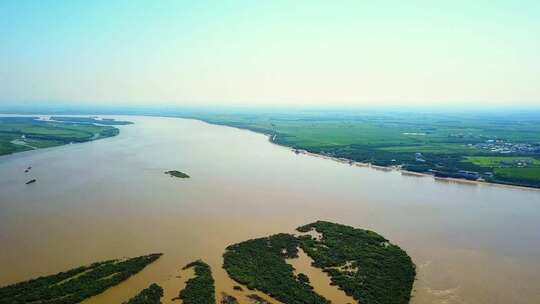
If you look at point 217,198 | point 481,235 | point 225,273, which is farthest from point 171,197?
point 481,235

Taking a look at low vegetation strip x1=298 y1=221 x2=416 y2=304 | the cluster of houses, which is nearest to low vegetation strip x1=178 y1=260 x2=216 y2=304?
low vegetation strip x1=298 y1=221 x2=416 y2=304

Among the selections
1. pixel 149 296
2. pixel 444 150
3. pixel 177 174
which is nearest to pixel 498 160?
pixel 444 150

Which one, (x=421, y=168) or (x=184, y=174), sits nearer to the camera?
(x=184, y=174)

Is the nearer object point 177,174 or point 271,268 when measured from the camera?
point 271,268

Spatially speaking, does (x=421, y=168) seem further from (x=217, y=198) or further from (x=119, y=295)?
(x=119, y=295)

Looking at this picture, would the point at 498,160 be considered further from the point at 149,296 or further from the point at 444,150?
the point at 149,296

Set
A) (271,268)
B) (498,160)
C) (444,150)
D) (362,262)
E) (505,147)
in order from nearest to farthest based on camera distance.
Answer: (271,268)
(362,262)
(498,160)
(444,150)
(505,147)

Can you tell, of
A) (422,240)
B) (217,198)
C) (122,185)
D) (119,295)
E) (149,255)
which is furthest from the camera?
(122,185)
